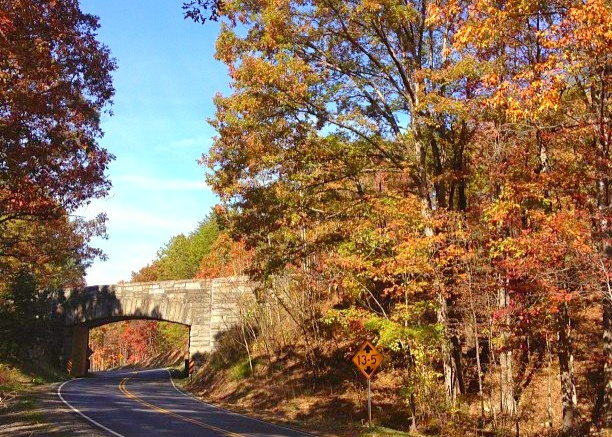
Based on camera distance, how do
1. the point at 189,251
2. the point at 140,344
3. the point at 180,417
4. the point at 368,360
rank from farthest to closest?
the point at 140,344 → the point at 189,251 → the point at 180,417 → the point at 368,360

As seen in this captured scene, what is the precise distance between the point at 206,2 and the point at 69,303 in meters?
34.7

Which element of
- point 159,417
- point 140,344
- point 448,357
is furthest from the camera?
point 140,344

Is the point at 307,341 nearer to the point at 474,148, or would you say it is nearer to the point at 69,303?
the point at 474,148

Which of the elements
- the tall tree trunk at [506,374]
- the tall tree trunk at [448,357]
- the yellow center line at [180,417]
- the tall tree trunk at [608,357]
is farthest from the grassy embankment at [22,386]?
the tall tree trunk at [608,357]

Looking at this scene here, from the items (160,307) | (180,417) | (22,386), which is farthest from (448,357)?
(160,307)

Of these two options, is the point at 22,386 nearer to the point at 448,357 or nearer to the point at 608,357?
the point at 448,357

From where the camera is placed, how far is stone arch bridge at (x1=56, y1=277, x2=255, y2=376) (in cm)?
3102

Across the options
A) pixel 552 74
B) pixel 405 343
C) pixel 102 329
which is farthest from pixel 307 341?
pixel 102 329

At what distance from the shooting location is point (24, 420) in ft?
46.8

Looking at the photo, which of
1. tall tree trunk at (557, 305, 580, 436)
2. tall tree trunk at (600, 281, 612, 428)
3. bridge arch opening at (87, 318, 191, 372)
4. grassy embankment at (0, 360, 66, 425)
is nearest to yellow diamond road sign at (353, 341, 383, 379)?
tall tree trunk at (557, 305, 580, 436)

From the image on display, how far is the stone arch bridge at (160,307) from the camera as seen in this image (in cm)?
3102

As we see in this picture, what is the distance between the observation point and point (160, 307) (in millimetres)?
33656

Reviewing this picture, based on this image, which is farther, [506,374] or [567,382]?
[506,374]

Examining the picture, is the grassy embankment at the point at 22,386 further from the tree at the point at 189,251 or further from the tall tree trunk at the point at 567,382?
the tree at the point at 189,251
